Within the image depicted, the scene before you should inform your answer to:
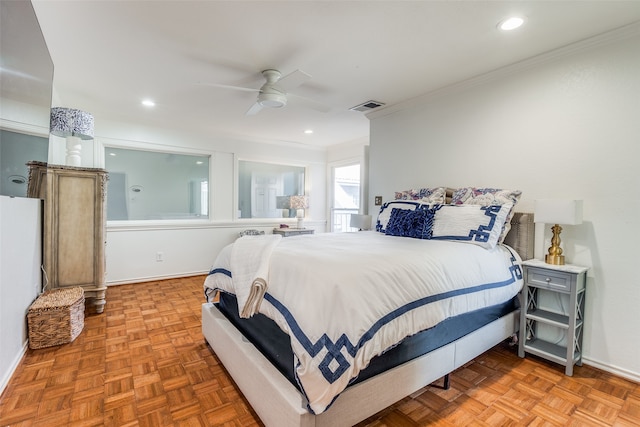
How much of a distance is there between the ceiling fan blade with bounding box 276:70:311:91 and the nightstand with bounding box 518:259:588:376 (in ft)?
7.18

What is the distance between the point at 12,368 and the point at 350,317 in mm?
2297

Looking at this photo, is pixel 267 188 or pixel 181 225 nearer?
pixel 181 225

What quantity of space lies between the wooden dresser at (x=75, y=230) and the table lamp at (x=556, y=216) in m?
3.91

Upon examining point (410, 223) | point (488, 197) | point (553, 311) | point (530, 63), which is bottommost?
point (553, 311)

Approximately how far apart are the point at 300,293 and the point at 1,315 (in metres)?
1.88

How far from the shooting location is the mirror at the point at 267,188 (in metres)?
5.21

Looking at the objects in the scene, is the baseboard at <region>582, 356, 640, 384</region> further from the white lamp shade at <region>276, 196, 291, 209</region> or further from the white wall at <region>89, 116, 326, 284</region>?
the white lamp shade at <region>276, 196, 291, 209</region>

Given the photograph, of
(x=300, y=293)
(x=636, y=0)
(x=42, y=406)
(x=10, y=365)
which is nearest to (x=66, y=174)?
(x=10, y=365)

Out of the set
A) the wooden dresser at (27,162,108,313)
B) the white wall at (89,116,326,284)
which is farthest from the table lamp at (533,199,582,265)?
the white wall at (89,116,326,284)

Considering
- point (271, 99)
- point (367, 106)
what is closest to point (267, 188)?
point (367, 106)

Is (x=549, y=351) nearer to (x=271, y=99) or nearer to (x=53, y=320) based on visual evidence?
(x=271, y=99)

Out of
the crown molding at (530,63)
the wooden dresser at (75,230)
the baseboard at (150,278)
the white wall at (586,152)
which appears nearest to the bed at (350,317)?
the white wall at (586,152)

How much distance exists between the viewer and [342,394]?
128 cm

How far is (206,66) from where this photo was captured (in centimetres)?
256
